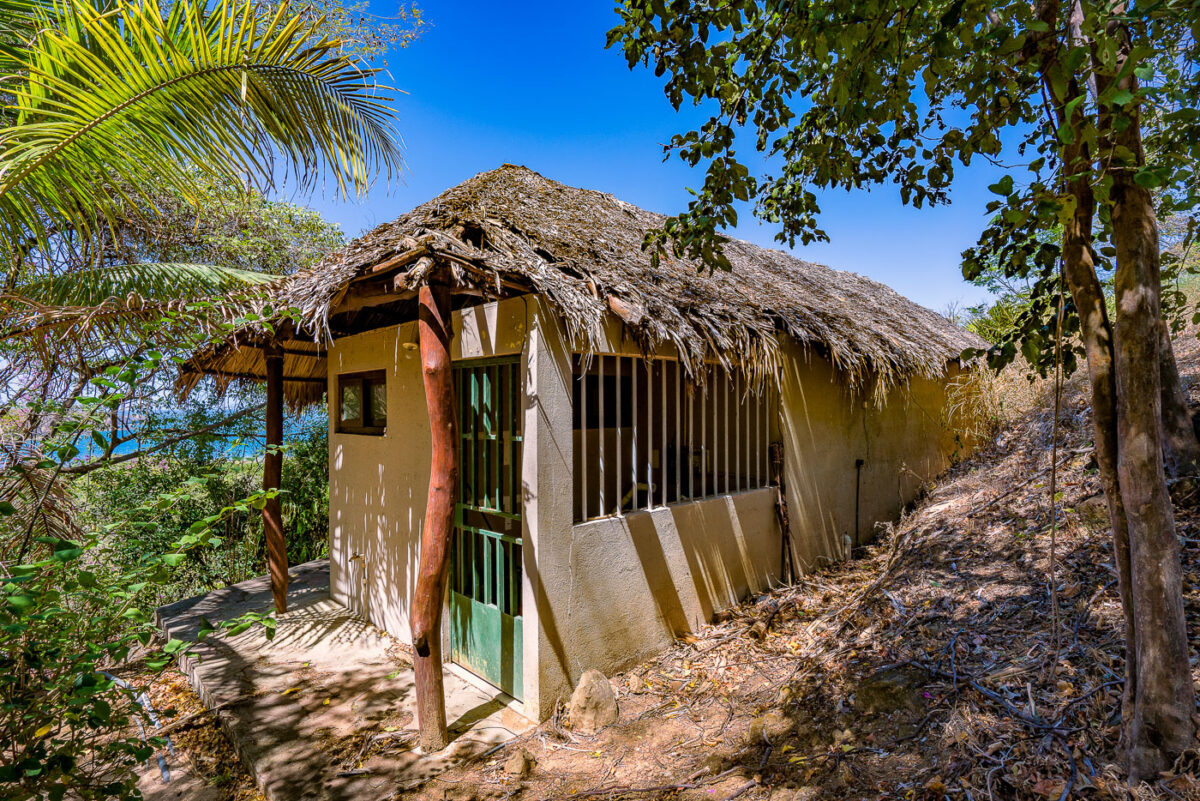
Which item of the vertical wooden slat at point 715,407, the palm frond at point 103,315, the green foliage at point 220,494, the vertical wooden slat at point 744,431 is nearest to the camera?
the palm frond at point 103,315

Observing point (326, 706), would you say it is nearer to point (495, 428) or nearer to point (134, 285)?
point (495, 428)

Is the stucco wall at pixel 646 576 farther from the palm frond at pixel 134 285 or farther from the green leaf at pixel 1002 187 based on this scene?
the palm frond at pixel 134 285

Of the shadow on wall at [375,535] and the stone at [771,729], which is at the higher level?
the shadow on wall at [375,535]

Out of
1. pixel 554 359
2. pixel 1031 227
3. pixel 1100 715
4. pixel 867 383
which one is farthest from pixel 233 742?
pixel 867 383

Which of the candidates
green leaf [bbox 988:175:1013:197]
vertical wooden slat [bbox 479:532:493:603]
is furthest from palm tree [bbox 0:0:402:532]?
green leaf [bbox 988:175:1013:197]

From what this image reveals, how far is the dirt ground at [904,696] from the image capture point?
8.19 ft

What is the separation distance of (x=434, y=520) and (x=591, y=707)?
1.69 metres

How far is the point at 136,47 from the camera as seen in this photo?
2.59 meters

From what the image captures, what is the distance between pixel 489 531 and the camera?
426 centimetres

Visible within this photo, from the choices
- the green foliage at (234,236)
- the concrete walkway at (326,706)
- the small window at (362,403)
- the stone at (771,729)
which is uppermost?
the green foliage at (234,236)

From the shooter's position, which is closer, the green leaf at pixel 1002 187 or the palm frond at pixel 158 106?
the green leaf at pixel 1002 187

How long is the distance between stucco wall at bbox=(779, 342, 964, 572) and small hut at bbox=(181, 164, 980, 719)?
0.13ft

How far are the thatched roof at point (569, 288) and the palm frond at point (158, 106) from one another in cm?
80

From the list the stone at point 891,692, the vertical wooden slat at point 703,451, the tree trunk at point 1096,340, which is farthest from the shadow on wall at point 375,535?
the tree trunk at point 1096,340
